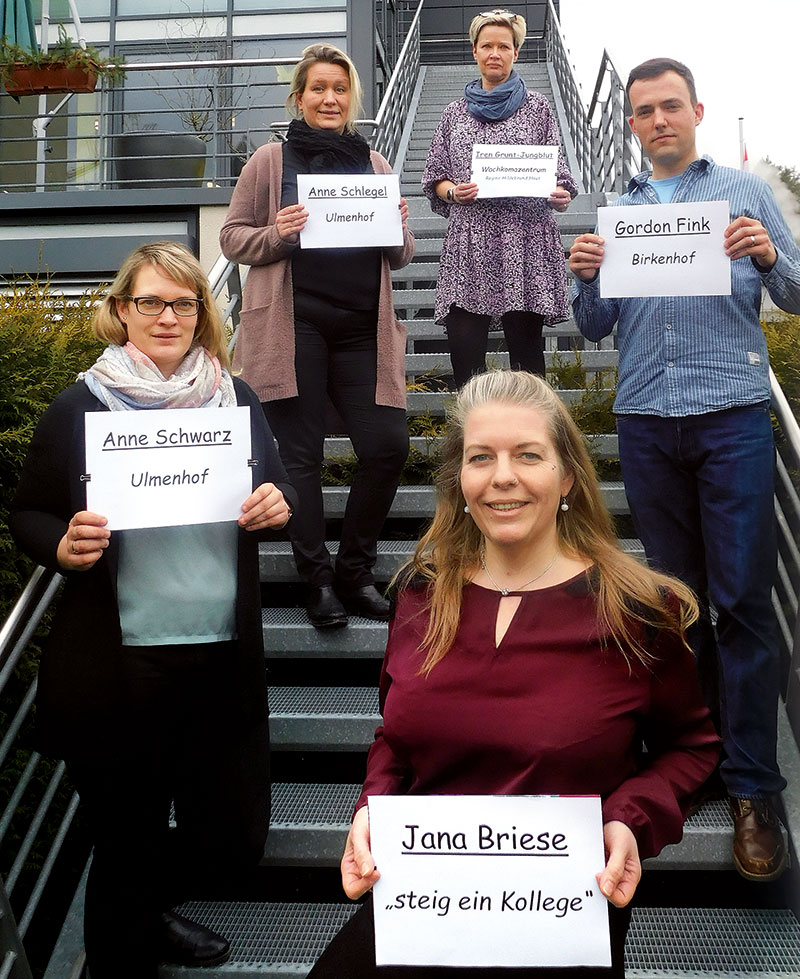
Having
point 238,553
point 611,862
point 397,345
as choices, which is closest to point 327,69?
point 397,345

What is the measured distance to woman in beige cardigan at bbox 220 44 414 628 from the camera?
332 cm

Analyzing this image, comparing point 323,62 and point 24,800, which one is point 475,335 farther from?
point 24,800

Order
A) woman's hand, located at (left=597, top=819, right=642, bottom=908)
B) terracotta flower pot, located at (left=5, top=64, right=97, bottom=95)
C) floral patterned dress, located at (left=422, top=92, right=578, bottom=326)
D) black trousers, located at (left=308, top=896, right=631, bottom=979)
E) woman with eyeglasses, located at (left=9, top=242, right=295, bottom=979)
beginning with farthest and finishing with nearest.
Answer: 1. terracotta flower pot, located at (left=5, top=64, right=97, bottom=95)
2. floral patterned dress, located at (left=422, top=92, right=578, bottom=326)
3. woman with eyeglasses, located at (left=9, top=242, right=295, bottom=979)
4. black trousers, located at (left=308, top=896, right=631, bottom=979)
5. woman's hand, located at (left=597, top=819, right=642, bottom=908)

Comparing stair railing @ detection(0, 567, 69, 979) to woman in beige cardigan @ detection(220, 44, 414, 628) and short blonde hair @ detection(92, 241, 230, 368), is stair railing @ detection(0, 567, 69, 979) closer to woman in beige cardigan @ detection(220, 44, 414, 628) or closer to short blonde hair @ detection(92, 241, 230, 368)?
short blonde hair @ detection(92, 241, 230, 368)

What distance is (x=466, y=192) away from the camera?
3.87m

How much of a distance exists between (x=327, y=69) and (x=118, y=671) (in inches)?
86.0

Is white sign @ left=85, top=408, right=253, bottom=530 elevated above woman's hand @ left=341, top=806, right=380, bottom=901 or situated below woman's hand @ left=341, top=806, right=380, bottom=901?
above

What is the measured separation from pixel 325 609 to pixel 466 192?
5.80 ft

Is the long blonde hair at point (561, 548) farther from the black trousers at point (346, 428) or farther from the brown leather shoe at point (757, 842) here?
the black trousers at point (346, 428)

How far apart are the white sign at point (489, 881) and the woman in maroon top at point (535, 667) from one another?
0.19ft

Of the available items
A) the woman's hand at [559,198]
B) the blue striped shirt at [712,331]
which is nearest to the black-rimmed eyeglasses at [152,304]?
the blue striped shirt at [712,331]

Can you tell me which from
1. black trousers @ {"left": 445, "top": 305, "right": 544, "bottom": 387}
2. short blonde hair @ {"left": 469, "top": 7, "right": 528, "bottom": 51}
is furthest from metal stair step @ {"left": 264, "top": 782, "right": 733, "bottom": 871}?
short blonde hair @ {"left": 469, "top": 7, "right": 528, "bottom": 51}

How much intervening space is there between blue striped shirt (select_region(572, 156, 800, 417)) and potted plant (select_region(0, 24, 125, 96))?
6602 mm

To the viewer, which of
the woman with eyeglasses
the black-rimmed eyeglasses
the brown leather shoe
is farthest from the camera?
the brown leather shoe
